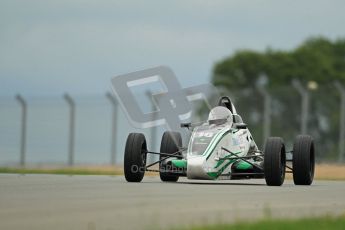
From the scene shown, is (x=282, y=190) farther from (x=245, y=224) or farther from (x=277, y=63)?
(x=277, y=63)

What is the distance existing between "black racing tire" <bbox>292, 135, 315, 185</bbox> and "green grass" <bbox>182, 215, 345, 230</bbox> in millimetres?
8379

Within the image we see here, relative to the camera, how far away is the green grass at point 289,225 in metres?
10.4

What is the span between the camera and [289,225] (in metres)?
10.7

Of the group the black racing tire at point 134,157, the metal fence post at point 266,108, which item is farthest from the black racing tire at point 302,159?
the metal fence post at point 266,108

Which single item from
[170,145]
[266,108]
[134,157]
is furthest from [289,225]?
[266,108]

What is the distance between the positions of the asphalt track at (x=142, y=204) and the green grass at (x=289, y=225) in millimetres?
457

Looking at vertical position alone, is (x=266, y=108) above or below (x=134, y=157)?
above

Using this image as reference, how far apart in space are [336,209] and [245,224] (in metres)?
3.23

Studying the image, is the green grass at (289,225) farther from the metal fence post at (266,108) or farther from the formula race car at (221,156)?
the metal fence post at (266,108)

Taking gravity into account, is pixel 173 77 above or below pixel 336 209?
above

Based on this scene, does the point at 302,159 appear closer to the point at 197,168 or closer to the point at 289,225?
the point at 197,168

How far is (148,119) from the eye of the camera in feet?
126

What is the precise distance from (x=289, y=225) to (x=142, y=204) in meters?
2.91

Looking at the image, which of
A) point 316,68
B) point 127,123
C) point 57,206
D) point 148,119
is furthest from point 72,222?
point 316,68
